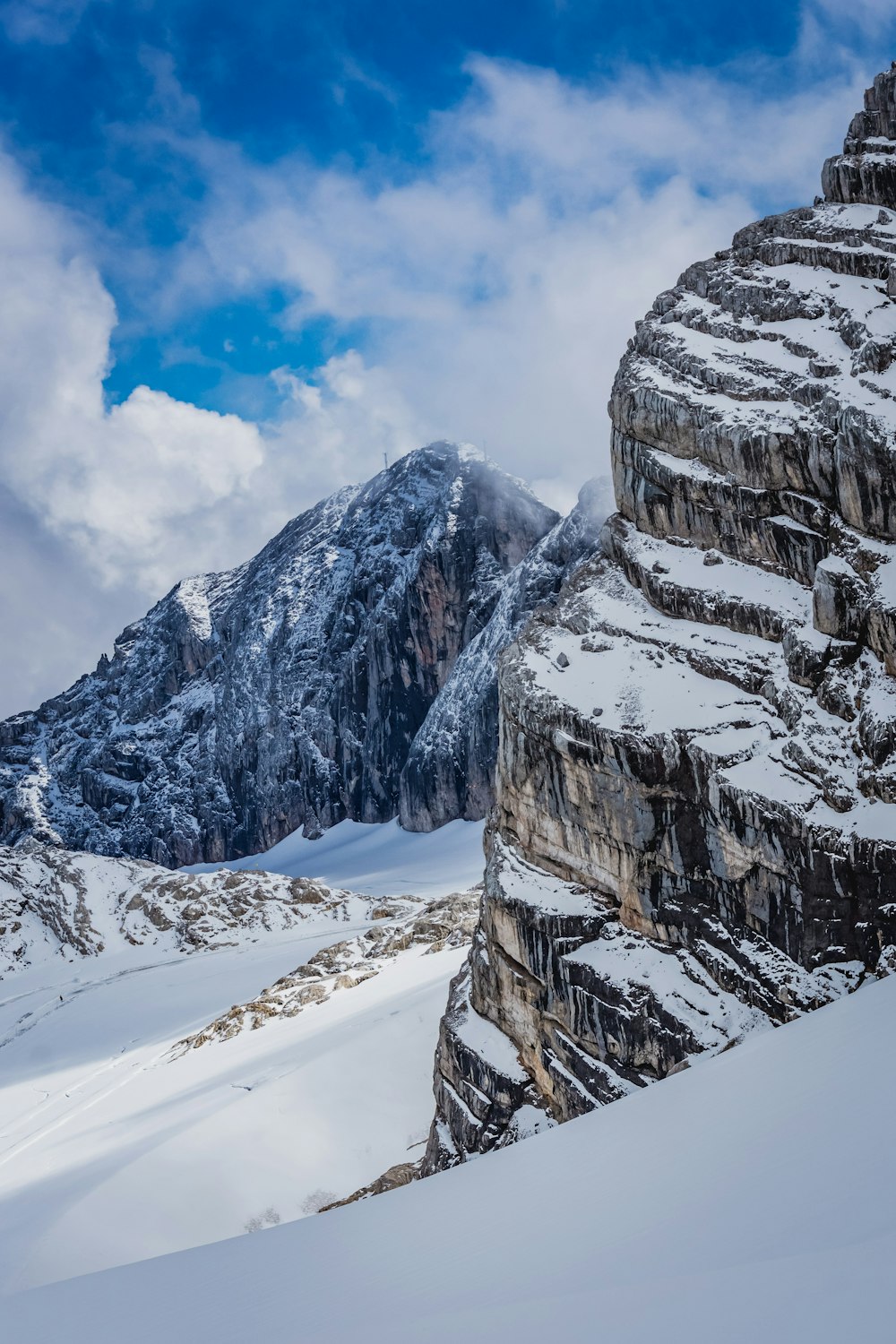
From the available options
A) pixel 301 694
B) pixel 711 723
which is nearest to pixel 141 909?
pixel 301 694

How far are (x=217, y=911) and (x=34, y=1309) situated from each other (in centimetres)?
8109

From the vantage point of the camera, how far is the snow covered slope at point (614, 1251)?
18.3ft

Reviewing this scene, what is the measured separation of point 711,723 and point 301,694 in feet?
410

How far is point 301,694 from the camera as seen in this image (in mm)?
143750

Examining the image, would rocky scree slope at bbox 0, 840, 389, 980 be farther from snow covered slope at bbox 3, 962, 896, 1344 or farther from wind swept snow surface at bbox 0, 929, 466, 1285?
snow covered slope at bbox 3, 962, 896, 1344

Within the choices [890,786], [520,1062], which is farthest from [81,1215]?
[890,786]

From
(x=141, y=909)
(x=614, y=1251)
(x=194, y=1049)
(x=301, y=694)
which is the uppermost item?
(x=301, y=694)

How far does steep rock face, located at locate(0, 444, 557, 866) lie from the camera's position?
13538cm

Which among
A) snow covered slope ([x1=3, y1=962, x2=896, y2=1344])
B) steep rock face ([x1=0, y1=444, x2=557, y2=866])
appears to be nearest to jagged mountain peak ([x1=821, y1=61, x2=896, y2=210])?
snow covered slope ([x1=3, y1=962, x2=896, y2=1344])

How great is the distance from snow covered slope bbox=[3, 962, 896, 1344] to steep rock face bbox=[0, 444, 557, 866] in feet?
354

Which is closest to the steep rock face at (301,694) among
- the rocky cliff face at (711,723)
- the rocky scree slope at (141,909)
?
the rocky scree slope at (141,909)

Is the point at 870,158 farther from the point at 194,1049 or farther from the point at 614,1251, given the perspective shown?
the point at 194,1049

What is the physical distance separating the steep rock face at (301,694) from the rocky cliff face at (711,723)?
93032 millimetres

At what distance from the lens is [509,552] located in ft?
442
